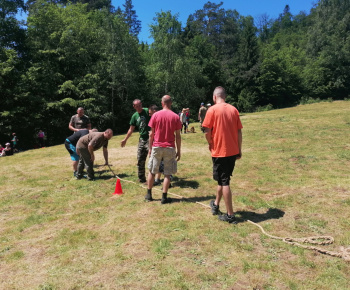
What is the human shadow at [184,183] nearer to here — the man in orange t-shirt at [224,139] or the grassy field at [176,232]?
the grassy field at [176,232]

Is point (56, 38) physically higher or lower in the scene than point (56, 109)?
higher

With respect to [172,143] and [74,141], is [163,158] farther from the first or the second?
[74,141]

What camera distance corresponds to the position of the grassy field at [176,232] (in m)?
3.08

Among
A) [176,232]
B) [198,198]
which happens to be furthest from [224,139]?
[198,198]

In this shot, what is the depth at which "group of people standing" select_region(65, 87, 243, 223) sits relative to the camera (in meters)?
4.30

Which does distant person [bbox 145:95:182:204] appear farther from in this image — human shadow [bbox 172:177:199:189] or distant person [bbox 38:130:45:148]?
distant person [bbox 38:130:45:148]

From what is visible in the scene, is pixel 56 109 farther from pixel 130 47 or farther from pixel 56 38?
pixel 130 47

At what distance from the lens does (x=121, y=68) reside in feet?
89.9

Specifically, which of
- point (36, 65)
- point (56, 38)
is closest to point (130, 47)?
point (56, 38)

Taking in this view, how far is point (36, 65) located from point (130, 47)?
954cm

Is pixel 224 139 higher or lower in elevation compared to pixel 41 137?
higher

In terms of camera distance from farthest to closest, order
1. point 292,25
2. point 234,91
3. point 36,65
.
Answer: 1. point 292,25
2. point 234,91
3. point 36,65

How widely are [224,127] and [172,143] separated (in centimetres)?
135

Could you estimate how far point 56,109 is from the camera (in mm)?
23875
